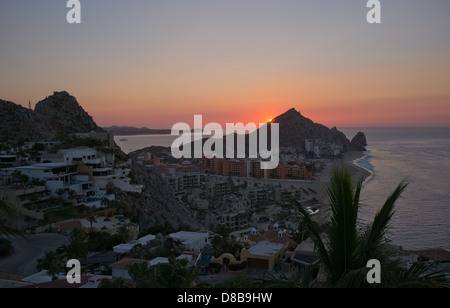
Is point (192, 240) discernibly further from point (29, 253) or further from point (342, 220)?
point (342, 220)

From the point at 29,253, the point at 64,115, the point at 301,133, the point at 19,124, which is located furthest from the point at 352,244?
the point at 301,133

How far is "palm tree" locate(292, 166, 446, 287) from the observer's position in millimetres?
1784

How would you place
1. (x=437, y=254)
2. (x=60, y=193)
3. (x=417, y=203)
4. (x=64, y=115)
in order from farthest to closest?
1. (x=64, y=115)
2. (x=417, y=203)
3. (x=60, y=193)
4. (x=437, y=254)

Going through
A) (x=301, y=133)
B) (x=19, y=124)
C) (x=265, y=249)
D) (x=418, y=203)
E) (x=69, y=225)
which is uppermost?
(x=301, y=133)

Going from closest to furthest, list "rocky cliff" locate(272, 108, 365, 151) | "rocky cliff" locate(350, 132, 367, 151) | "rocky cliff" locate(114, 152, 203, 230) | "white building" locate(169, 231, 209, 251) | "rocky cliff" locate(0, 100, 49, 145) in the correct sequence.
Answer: "white building" locate(169, 231, 209, 251) → "rocky cliff" locate(114, 152, 203, 230) → "rocky cliff" locate(0, 100, 49, 145) → "rocky cliff" locate(272, 108, 365, 151) → "rocky cliff" locate(350, 132, 367, 151)

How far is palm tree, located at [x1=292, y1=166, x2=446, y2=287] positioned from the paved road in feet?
28.4

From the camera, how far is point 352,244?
1828mm

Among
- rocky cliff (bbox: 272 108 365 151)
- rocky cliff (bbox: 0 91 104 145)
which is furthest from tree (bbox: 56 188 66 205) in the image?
rocky cliff (bbox: 272 108 365 151)

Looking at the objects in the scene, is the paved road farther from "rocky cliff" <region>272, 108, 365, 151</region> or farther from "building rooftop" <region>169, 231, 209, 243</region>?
"rocky cliff" <region>272, 108, 365, 151</region>

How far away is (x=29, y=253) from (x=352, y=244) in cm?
1129
